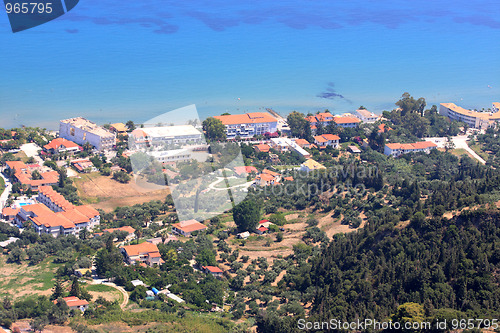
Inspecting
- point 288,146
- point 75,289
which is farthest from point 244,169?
point 75,289

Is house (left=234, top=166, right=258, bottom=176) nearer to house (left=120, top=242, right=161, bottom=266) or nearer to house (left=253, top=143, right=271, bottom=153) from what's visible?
house (left=253, top=143, right=271, bottom=153)

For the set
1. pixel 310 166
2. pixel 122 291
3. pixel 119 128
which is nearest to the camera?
pixel 122 291

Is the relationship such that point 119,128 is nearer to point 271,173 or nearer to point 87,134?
point 87,134

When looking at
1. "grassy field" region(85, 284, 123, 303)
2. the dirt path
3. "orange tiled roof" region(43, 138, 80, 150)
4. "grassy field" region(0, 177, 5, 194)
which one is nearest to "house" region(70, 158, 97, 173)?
"orange tiled roof" region(43, 138, 80, 150)

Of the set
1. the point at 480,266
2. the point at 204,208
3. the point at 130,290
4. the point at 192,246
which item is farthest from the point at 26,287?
the point at 480,266

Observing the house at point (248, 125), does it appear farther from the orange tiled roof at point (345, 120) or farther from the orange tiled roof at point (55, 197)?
the orange tiled roof at point (55, 197)

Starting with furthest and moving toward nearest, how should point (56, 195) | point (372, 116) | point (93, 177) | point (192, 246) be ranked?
point (372, 116) → point (93, 177) → point (56, 195) → point (192, 246)

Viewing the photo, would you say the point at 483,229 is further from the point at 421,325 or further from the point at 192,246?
the point at 192,246
